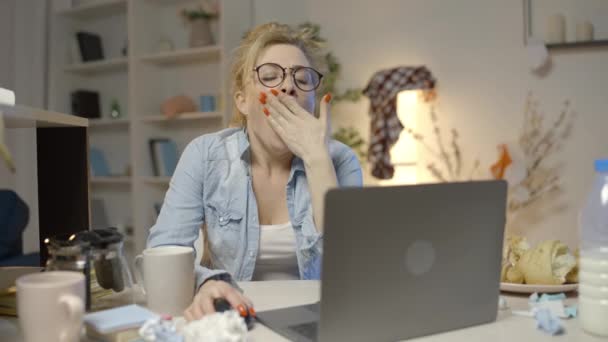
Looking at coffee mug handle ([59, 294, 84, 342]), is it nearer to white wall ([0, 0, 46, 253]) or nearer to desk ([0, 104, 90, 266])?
desk ([0, 104, 90, 266])

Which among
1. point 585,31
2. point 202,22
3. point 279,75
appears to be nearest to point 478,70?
point 585,31

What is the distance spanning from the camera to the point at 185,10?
11.3 feet

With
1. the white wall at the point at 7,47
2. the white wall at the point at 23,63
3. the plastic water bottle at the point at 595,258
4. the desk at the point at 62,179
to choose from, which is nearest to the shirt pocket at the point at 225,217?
the desk at the point at 62,179

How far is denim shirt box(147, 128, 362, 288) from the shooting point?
1.25 m

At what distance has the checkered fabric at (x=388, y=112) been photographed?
2.83 m

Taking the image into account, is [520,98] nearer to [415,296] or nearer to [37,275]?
[415,296]

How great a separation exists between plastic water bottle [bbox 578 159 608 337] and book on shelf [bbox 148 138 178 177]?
2932 mm

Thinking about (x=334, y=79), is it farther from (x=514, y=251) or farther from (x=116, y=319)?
(x=116, y=319)

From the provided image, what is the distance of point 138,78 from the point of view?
3.41 meters

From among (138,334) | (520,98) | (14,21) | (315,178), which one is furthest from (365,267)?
(14,21)

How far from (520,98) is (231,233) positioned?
6.64ft

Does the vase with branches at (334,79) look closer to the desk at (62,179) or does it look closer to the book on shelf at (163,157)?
the book on shelf at (163,157)

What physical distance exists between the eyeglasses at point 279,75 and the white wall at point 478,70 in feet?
5.45

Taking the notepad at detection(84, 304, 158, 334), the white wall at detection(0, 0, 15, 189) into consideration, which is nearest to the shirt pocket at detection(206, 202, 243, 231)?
the notepad at detection(84, 304, 158, 334)
